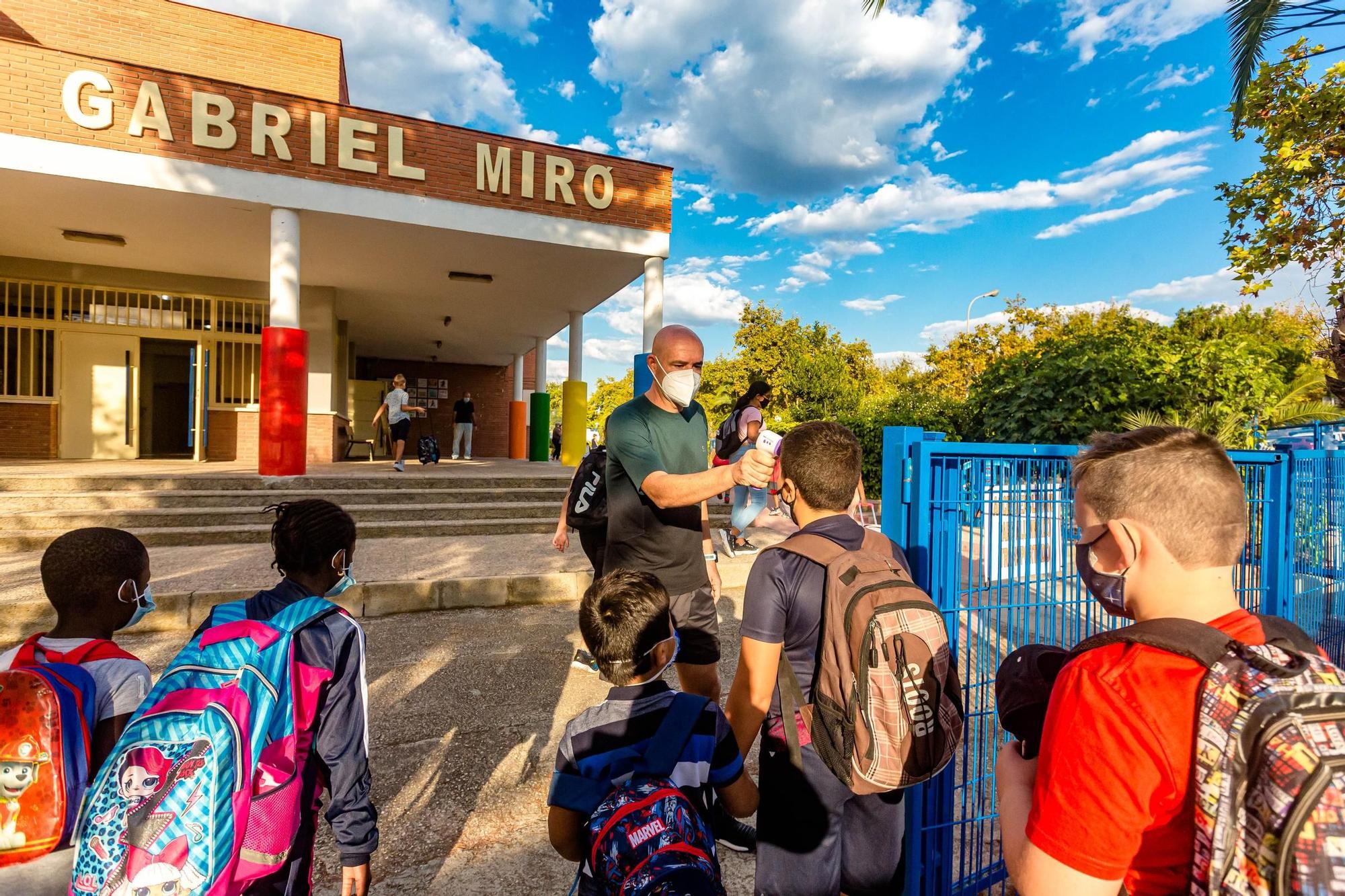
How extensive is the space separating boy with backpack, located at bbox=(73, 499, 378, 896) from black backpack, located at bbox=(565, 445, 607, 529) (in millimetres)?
2212

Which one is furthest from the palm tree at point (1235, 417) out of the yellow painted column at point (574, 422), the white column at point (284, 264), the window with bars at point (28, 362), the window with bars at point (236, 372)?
the window with bars at point (28, 362)

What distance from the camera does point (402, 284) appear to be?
13.4 metres

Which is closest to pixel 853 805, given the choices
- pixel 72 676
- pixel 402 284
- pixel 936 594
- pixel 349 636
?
pixel 936 594

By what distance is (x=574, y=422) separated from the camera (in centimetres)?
1338

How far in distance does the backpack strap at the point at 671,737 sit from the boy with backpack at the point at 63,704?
3.68ft

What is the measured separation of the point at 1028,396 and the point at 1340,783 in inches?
391

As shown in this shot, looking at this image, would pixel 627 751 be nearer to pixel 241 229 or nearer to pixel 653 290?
pixel 653 290

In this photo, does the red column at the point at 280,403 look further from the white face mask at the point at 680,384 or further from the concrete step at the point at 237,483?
the white face mask at the point at 680,384

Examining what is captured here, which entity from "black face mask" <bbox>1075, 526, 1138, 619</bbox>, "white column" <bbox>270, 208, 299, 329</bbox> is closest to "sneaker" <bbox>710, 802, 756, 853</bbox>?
"black face mask" <bbox>1075, 526, 1138, 619</bbox>

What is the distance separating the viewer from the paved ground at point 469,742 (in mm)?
2424

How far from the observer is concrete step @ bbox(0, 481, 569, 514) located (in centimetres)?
779

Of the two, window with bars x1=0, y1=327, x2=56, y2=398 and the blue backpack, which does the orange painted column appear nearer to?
window with bars x1=0, y1=327, x2=56, y2=398

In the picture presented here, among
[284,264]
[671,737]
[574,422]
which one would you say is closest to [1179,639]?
[671,737]

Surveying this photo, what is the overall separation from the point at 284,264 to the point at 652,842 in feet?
33.5
